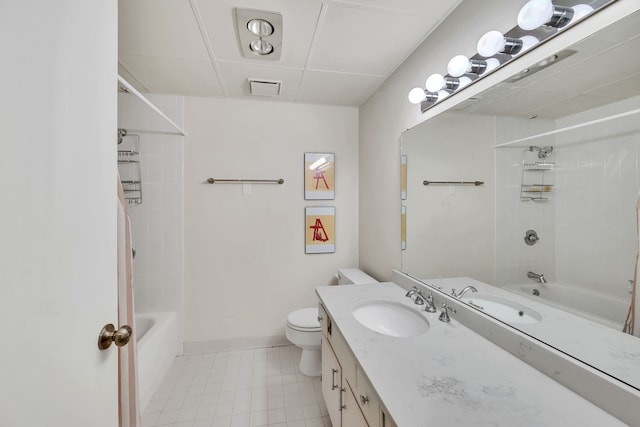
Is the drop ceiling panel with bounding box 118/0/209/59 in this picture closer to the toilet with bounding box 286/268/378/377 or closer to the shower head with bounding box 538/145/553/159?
the shower head with bounding box 538/145/553/159

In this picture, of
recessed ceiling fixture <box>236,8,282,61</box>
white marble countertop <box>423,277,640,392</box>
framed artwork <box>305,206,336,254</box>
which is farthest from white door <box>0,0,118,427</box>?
framed artwork <box>305,206,336,254</box>

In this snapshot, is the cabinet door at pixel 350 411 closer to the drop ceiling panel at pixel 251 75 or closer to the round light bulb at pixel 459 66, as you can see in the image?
the round light bulb at pixel 459 66

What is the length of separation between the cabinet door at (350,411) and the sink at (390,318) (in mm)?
285

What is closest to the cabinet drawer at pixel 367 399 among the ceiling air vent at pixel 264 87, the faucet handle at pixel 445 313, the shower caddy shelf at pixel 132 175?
the faucet handle at pixel 445 313

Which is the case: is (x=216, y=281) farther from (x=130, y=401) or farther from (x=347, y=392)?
(x=347, y=392)

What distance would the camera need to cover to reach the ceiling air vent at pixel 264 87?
1942mm

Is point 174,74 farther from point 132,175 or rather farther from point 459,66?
point 459,66

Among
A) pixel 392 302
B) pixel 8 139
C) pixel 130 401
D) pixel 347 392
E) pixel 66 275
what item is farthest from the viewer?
pixel 392 302

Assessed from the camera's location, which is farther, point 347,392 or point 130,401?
point 347,392

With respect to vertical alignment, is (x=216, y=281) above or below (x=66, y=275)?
below

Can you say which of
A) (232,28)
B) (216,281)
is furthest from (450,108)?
(216,281)

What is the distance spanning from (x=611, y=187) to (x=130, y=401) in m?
1.69

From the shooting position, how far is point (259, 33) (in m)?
1.40

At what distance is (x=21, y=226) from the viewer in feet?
1.56
